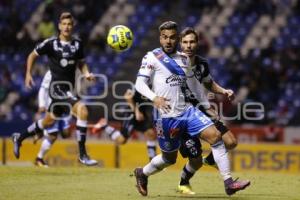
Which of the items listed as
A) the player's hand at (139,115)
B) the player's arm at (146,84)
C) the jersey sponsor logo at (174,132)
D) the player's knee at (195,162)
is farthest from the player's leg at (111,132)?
the player's arm at (146,84)

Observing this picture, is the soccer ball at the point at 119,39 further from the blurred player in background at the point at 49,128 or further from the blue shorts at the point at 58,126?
the blue shorts at the point at 58,126

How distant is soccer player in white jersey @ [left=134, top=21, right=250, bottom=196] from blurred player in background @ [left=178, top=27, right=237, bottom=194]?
25 centimetres

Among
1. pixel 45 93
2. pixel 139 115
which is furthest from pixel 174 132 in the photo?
pixel 139 115

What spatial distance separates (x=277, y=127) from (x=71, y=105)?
28.4ft

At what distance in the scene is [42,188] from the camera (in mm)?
12398

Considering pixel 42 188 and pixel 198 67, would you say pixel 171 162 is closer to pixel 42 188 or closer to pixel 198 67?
pixel 198 67

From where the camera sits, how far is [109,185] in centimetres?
1288

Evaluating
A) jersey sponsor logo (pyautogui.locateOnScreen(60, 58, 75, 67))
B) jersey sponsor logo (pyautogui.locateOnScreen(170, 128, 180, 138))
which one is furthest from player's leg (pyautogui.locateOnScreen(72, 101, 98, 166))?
jersey sponsor logo (pyautogui.locateOnScreen(170, 128, 180, 138))

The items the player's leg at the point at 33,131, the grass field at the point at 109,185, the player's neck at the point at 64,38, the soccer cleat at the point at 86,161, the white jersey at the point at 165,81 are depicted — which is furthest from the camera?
the player's leg at the point at 33,131

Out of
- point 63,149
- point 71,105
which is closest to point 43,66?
point 63,149

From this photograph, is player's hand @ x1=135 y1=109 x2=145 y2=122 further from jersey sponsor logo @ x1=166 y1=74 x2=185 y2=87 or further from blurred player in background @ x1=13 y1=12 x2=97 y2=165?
jersey sponsor logo @ x1=166 y1=74 x2=185 y2=87

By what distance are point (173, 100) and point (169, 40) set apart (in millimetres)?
790

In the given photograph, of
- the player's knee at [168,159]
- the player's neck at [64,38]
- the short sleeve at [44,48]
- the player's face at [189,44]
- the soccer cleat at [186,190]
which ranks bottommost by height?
the soccer cleat at [186,190]

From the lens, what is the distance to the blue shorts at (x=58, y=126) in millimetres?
16420
